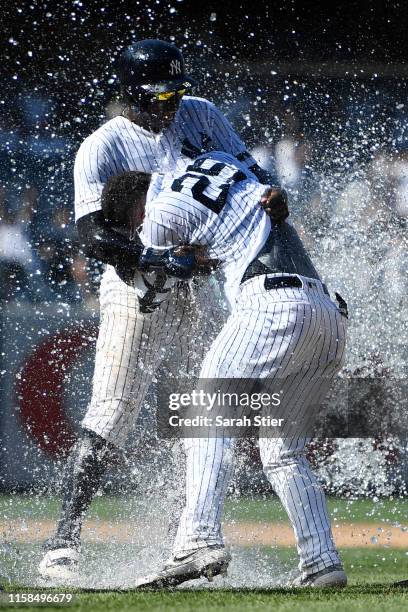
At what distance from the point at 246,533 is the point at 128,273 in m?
2.13

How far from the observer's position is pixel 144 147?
3.44m

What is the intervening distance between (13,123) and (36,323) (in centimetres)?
157

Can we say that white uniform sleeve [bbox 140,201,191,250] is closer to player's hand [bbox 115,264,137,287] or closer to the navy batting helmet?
player's hand [bbox 115,264,137,287]

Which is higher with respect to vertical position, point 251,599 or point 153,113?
point 153,113

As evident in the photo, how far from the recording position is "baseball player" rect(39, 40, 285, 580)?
3224 millimetres

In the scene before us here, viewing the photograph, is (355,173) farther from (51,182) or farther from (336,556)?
(336,556)

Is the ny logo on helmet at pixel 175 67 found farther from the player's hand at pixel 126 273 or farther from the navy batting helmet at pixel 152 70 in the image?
the player's hand at pixel 126 273

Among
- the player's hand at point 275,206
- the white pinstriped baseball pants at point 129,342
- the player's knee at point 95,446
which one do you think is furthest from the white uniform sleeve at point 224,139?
the player's knee at point 95,446

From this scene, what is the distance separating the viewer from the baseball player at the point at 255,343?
2.69 m

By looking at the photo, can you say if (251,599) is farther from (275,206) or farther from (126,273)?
(126,273)

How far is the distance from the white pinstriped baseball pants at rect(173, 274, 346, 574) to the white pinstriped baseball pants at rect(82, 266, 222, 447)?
0.54 meters

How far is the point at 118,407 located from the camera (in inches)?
129

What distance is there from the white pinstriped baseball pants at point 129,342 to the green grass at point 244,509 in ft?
6.17

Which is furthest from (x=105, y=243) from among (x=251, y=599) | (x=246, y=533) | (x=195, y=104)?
(x=246, y=533)
